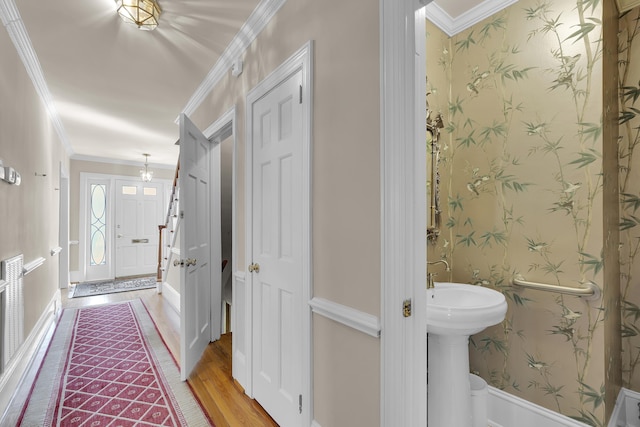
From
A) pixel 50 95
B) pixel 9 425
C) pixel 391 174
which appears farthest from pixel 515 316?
pixel 50 95

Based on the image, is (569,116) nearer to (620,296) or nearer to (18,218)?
(620,296)

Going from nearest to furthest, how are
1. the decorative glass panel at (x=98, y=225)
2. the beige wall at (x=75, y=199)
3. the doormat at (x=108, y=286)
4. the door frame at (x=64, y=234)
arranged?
1. the doormat at (x=108, y=286)
2. the door frame at (x=64, y=234)
3. the beige wall at (x=75, y=199)
4. the decorative glass panel at (x=98, y=225)

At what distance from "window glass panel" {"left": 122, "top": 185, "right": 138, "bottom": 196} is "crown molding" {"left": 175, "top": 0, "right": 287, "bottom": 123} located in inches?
177

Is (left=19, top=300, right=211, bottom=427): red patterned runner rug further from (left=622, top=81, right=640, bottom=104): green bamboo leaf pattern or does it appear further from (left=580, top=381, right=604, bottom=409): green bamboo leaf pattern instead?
(left=622, top=81, right=640, bottom=104): green bamboo leaf pattern

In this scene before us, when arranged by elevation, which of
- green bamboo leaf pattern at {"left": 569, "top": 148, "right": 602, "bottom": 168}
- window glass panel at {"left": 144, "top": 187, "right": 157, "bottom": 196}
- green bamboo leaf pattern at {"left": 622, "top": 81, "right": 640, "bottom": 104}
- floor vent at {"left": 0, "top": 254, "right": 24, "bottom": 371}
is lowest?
floor vent at {"left": 0, "top": 254, "right": 24, "bottom": 371}

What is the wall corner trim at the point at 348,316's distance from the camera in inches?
47.9

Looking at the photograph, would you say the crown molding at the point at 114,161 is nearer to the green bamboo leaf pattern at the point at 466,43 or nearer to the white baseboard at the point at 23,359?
the white baseboard at the point at 23,359

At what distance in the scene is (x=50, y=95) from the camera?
3.30m

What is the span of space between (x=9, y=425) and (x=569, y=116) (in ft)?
12.2

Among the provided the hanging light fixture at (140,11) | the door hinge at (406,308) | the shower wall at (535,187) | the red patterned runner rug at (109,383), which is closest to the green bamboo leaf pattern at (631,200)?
the shower wall at (535,187)

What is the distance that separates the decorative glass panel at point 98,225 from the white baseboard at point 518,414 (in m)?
7.15

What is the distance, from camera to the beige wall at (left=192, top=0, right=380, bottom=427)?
1.24 m

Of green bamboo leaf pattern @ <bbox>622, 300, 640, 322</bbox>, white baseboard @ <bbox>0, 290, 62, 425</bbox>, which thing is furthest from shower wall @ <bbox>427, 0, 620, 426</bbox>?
white baseboard @ <bbox>0, 290, 62, 425</bbox>

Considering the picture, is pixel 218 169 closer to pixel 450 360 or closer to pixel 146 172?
pixel 450 360
